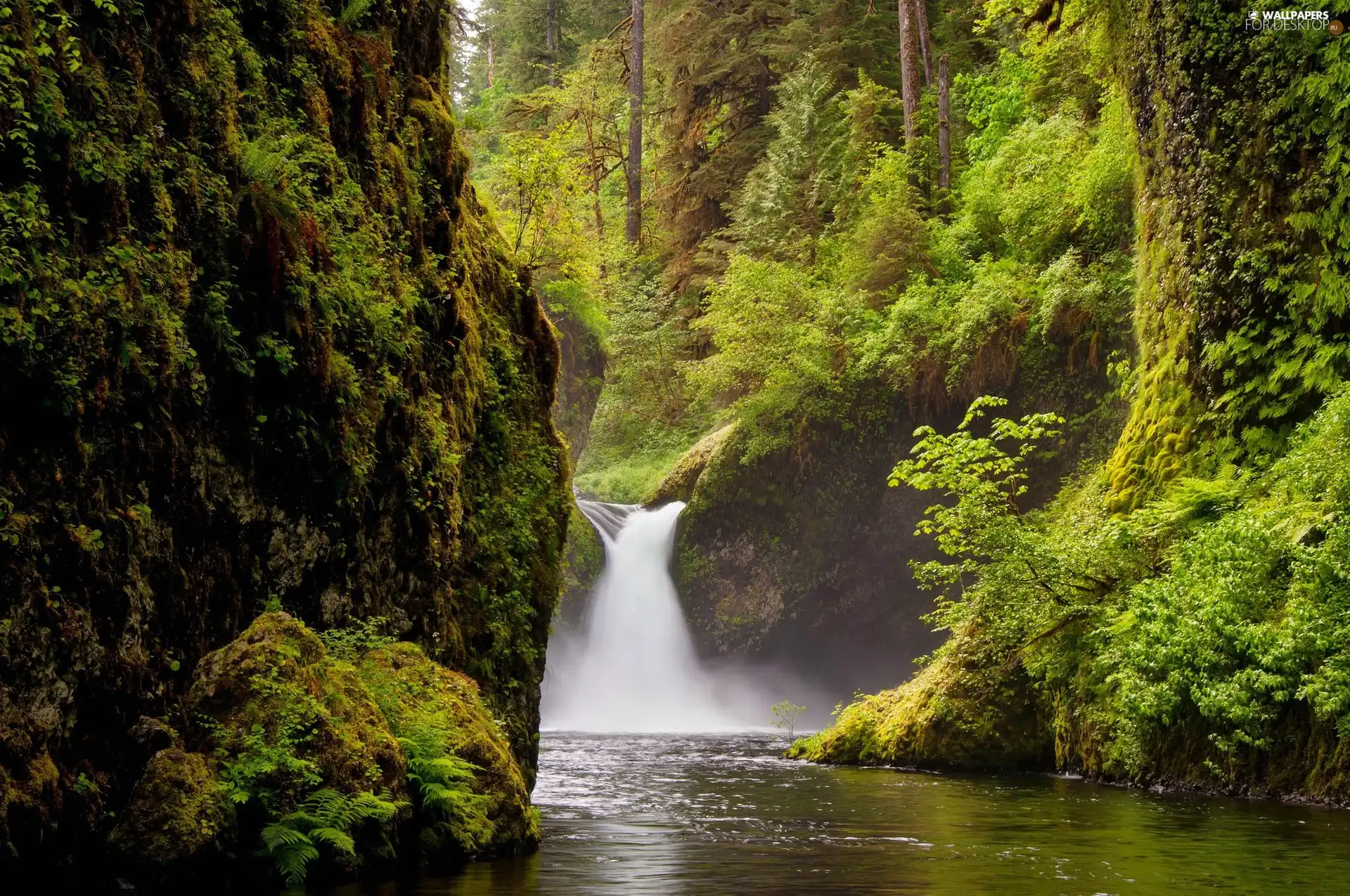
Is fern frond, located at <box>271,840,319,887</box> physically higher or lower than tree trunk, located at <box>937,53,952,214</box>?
lower

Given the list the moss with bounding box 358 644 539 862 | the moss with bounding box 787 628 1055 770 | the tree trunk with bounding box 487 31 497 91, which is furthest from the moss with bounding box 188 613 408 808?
the tree trunk with bounding box 487 31 497 91

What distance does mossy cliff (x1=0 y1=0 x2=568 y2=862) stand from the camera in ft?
19.1

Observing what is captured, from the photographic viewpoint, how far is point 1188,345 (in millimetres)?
14422

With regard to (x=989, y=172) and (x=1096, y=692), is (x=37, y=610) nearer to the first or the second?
(x=1096, y=692)

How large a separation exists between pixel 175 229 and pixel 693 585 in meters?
20.9

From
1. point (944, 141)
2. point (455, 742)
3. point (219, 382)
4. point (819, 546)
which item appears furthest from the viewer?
point (944, 141)

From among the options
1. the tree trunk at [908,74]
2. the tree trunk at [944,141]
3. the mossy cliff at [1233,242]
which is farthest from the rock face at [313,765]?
the tree trunk at [908,74]

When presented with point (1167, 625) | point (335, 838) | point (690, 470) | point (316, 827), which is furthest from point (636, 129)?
point (335, 838)

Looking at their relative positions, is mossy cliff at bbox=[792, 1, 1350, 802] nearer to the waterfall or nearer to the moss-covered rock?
the moss-covered rock

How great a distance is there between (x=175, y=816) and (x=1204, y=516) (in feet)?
35.9

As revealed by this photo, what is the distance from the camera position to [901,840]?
880 cm

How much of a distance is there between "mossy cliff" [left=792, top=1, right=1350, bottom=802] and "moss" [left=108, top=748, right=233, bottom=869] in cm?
853

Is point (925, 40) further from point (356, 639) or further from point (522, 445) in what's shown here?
point (356, 639)

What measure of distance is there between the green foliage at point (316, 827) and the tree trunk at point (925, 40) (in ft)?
96.5
